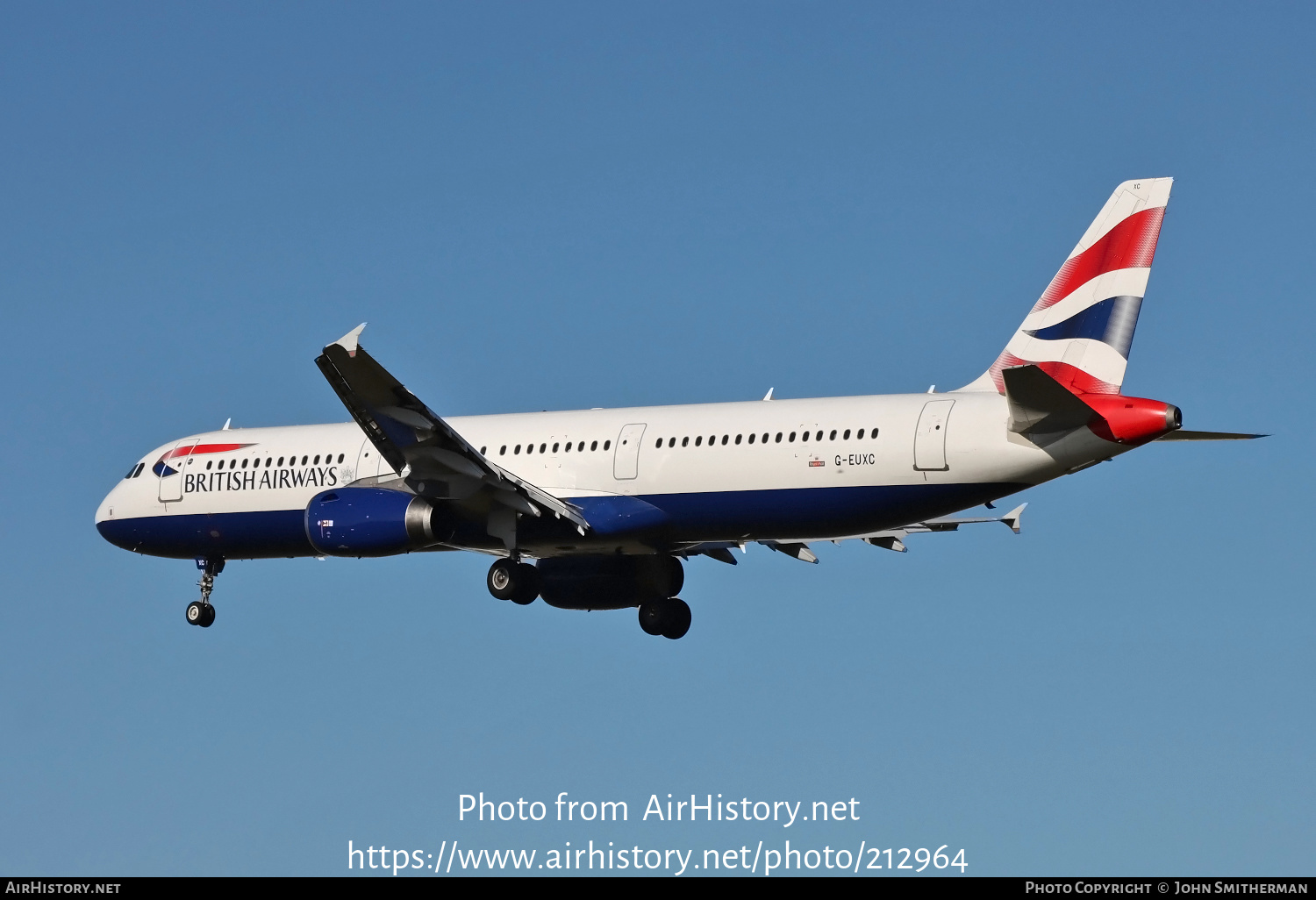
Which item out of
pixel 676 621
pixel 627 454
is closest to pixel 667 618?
pixel 676 621

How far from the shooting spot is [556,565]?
4091 centimetres

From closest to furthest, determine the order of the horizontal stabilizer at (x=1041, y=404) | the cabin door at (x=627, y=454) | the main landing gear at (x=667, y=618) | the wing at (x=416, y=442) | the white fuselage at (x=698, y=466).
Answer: the horizontal stabilizer at (x=1041, y=404)
the white fuselage at (x=698, y=466)
the wing at (x=416, y=442)
the cabin door at (x=627, y=454)
the main landing gear at (x=667, y=618)

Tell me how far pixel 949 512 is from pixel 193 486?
1634 centimetres

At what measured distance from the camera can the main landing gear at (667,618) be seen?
4028cm

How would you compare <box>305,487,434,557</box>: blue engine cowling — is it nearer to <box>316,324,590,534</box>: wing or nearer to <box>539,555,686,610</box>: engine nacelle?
<box>316,324,590,534</box>: wing

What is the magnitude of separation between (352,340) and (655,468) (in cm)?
636

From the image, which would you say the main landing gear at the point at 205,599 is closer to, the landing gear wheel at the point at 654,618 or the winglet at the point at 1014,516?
the landing gear wheel at the point at 654,618

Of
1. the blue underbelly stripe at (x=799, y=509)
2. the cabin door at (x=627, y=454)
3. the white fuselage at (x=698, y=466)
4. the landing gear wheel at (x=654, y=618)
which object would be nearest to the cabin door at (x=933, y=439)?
the white fuselage at (x=698, y=466)

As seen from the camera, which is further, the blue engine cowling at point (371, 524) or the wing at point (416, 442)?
the blue engine cowling at point (371, 524)

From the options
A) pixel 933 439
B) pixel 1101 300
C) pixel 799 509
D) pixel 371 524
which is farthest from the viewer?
pixel 371 524

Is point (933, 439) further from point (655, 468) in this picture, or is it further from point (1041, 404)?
point (655, 468)

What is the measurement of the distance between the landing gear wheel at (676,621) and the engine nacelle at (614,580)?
0.30m

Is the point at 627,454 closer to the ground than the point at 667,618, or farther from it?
farther from it

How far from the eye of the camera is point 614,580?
40.5 meters
